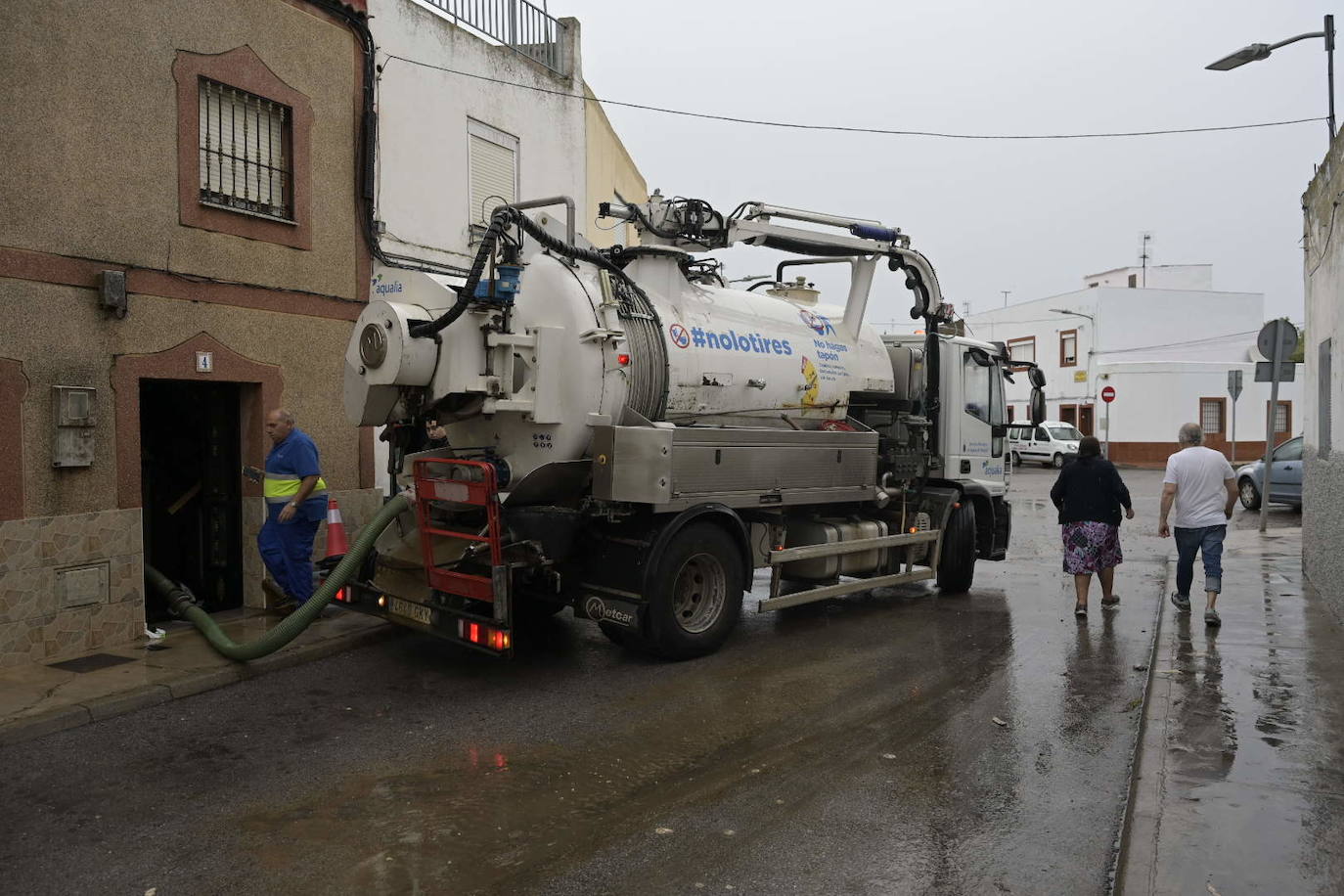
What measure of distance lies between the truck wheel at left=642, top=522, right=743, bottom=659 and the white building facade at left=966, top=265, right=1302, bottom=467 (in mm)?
31165

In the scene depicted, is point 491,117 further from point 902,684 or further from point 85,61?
point 902,684

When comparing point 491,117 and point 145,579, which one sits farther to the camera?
point 491,117

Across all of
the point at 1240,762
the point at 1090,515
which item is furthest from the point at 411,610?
the point at 1090,515

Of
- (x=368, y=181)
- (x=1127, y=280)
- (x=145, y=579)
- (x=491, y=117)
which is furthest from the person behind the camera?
(x=1127, y=280)

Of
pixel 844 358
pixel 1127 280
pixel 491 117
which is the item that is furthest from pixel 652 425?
pixel 1127 280

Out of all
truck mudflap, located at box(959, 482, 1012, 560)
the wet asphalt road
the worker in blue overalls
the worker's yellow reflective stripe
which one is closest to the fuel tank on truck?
the worker in blue overalls

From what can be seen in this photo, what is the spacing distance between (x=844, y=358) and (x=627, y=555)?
3.39 meters

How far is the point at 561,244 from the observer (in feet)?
23.0

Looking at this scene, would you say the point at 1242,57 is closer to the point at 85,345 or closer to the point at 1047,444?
the point at 85,345

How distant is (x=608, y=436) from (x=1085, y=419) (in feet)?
124

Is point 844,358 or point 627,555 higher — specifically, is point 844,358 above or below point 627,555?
above

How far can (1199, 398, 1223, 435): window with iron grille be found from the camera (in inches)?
1475

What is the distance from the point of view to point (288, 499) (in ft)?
26.9

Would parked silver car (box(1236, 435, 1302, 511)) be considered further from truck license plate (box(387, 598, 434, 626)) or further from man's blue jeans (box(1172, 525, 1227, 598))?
truck license plate (box(387, 598, 434, 626))
